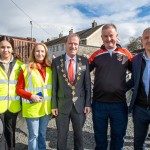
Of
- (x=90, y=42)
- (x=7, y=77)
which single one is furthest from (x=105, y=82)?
(x=90, y=42)

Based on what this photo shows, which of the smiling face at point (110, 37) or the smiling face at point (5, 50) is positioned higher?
the smiling face at point (110, 37)

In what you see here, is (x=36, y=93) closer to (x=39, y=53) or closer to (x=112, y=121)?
(x=39, y=53)

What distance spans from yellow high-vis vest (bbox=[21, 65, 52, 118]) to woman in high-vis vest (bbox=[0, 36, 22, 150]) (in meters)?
0.15

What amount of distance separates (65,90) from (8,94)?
86 centimetres

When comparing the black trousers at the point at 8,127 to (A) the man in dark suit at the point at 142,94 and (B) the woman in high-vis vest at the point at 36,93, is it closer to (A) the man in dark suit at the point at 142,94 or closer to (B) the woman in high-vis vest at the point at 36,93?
(B) the woman in high-vis vest at the point at 36,93

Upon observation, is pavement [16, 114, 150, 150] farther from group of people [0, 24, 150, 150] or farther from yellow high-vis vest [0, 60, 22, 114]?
yellow high-vis vest [0, 60, 22, 114]

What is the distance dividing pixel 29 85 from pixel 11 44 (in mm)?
722

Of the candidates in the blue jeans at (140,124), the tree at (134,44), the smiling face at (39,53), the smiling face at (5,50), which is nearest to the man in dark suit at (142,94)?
the blue jeans at (140,124)

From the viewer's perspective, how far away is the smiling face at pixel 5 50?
377cm

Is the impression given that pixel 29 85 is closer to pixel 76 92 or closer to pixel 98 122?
pixel 76 92

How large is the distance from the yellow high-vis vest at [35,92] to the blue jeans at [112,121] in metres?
0.76

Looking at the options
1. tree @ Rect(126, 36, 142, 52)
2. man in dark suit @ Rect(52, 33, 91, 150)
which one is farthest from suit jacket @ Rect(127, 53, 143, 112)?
tree @ Rect(126, 36, 142, 52)

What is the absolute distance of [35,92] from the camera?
3.76 m

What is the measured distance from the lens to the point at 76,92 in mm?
3729
